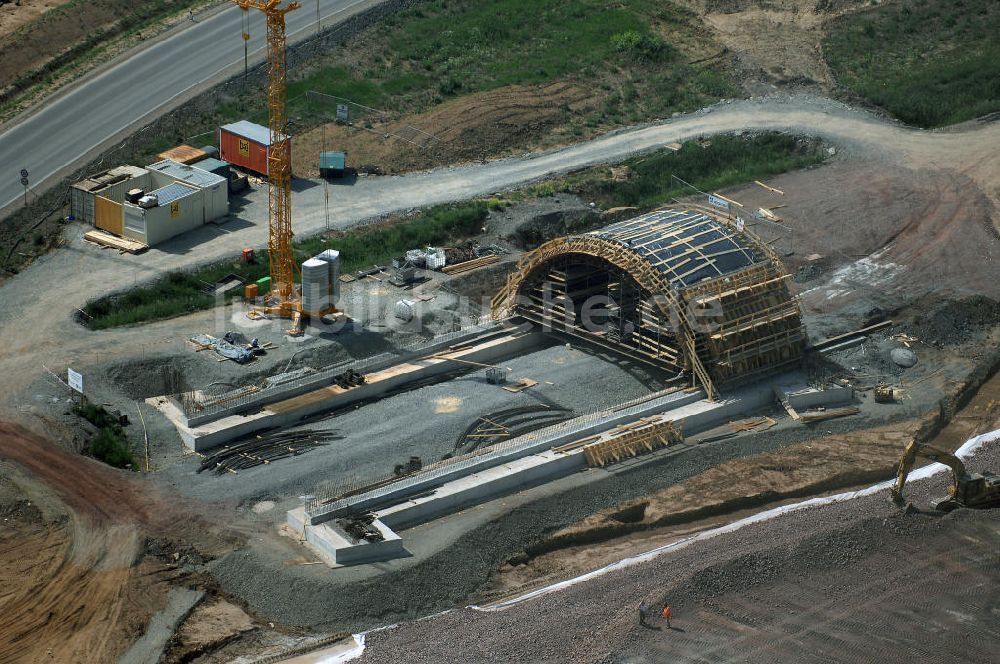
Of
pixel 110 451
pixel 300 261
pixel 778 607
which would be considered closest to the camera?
pixel 778 607

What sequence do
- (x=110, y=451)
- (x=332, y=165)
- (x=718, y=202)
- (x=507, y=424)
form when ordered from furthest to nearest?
1. (x=332, y=165)
2. (x=718, y=202)
3. (x=507, y=424)
4. (x=110, y=451)

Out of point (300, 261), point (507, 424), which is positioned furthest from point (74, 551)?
point (300, 261)

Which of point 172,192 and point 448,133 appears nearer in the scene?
point 172,192

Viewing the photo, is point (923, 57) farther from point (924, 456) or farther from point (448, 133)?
point (924, 456)

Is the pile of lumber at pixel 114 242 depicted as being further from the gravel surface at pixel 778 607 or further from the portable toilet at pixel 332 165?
the gravel surface at pixel 778 607

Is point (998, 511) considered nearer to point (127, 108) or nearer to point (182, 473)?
point (182, 473)

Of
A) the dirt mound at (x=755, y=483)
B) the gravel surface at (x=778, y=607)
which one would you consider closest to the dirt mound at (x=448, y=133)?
the dirt mound at (x=755, y=483)

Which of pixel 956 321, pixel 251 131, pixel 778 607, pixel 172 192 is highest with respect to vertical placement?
pixel 251 131

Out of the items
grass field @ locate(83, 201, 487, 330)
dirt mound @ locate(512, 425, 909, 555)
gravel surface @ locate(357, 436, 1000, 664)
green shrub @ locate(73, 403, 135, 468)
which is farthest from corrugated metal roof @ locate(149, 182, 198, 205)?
gravel surface @ locate(357, 436, 1000, 664)
